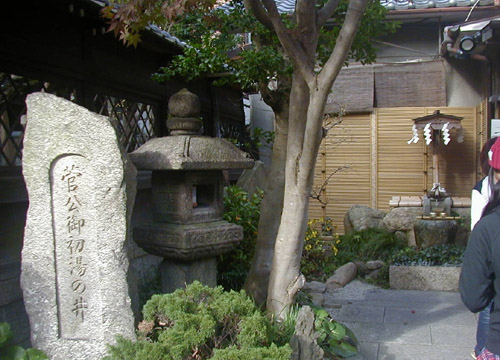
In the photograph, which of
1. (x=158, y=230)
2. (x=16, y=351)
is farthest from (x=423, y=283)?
(x=16, y=351)

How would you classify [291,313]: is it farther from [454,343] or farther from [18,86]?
A: [18,86]

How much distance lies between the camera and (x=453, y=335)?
5.86 meters

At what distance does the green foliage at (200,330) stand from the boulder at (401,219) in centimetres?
609

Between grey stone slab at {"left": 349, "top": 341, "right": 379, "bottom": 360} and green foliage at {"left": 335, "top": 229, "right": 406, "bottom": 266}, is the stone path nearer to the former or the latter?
grey stone slab at {"left": 349, "top": 341, "right": 379, "bottom": 360}

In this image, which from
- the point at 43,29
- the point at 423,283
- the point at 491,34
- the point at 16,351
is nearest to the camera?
the point at 16,351

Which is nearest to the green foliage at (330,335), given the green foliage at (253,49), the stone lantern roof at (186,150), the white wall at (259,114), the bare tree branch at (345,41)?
the stone lantern roof at (186,150)

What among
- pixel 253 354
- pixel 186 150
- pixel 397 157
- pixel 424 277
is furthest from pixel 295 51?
pixel 397 157

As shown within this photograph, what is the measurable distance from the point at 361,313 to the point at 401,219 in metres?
3.18

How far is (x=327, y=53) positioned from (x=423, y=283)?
3.96m

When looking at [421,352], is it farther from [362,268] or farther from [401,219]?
[401,219]

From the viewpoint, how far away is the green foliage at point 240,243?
21.2 feet

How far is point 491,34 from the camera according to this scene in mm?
7246

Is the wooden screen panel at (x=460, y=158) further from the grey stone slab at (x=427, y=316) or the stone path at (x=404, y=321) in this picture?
the grey stone slab at (x=427, y=316)

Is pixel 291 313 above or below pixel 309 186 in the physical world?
below
